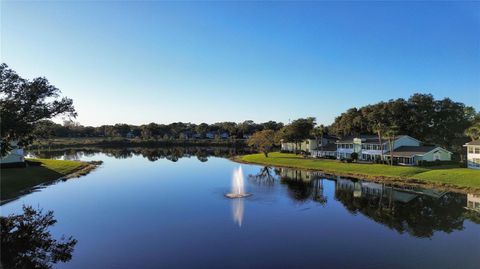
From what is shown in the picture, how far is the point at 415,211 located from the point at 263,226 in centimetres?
1805

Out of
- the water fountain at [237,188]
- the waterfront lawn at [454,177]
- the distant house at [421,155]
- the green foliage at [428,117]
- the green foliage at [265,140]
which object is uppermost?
the green foliage at [428,117]

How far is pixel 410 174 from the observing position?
5916cm

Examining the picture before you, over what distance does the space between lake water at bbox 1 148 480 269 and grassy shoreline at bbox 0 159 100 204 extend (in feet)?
9.36

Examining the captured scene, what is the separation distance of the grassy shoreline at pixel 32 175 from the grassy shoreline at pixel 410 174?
48.9 meters

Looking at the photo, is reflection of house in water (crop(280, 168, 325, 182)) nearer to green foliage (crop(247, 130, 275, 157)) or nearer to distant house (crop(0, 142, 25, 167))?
green foliage (crop(247, 130, 275, 157))

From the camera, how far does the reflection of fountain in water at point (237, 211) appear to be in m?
33.7

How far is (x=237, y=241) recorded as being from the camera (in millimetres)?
27312

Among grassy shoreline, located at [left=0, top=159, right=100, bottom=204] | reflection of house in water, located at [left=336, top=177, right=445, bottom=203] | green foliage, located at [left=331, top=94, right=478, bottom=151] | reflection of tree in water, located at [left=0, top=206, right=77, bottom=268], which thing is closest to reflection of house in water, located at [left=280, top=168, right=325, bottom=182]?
reflection of house in water, located at [left=336, top=177, right=445, bottom=203]

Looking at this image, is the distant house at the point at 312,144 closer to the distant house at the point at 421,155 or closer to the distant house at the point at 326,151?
the distant house at the point at 326,151

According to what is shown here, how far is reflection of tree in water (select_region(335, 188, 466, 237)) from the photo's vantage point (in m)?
32.0

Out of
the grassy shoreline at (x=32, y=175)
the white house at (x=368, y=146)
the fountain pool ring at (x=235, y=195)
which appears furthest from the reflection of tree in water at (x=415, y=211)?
the grassy shoreline at (x=32, y=175)

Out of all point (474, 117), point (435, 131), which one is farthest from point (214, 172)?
point (474, 117)

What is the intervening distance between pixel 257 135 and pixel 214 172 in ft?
127

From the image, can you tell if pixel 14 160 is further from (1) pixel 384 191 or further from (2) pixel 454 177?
(2) pixel 454 177
